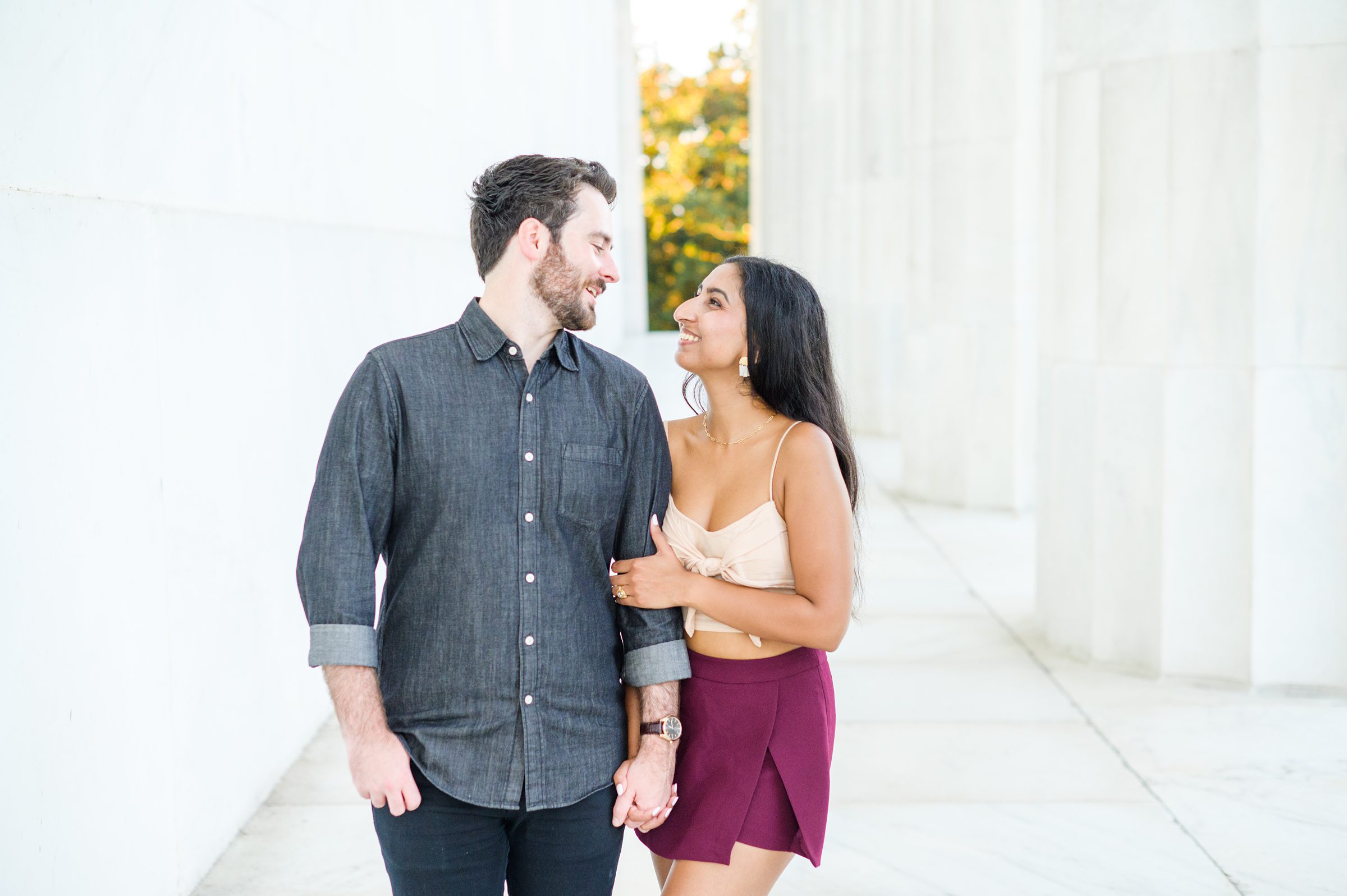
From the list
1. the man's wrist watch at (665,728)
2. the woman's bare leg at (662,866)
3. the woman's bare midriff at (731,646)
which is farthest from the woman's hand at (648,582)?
the woman's bare leg at (662,866)

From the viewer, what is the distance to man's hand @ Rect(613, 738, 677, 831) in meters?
2.72

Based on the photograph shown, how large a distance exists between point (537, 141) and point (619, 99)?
997 inches

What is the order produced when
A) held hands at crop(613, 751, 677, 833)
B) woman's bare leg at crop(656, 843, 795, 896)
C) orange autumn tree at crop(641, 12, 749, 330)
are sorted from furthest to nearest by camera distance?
orange autumn tree at crop(641, 12, 749, 330), woman's bare leg at crop(656, 843, 795, 896), held hands at crop(613, 751, 677, 833)

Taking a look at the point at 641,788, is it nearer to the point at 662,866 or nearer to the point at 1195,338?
the point at 662,866

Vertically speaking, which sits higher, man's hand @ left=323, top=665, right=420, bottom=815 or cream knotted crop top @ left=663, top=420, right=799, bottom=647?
cream knotted crop top @ left=663, top=420, right=799, bottom=647

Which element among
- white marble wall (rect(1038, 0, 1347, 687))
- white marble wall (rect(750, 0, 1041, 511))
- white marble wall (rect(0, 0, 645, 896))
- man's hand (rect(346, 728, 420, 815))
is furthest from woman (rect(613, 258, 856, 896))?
white marble wall (rect(750, 0, 1041, 511))

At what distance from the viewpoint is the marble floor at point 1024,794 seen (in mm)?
4688

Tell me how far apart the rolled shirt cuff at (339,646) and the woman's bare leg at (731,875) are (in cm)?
107

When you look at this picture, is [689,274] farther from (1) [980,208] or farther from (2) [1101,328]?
(2) [1101,328]

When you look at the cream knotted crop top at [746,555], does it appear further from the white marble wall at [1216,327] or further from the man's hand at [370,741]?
the white marble wall at [1216,327]

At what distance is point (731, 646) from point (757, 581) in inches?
7.0

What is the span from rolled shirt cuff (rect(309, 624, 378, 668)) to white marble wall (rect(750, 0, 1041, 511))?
10.6m

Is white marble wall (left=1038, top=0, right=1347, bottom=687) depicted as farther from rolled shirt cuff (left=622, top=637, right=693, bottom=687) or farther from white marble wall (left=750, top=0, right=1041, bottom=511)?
white marble wall (left=750, top=0, right=1041, bottom=511)

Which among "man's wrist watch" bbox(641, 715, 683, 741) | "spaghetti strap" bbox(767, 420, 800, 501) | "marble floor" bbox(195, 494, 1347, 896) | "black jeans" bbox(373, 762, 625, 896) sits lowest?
"marble floor" bbox(195, 494, 1347, 896)
